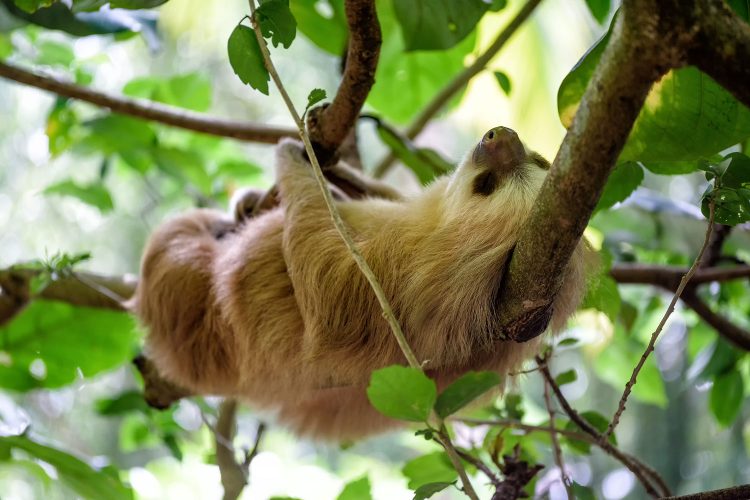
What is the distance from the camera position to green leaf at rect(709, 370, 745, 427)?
3.38 metres

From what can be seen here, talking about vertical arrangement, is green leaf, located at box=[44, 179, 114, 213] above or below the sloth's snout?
below

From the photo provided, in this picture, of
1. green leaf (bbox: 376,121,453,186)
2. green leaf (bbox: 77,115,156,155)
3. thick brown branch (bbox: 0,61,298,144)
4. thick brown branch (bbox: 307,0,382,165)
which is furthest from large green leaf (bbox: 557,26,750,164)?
green leaf (bbox: 77,115,156,155)

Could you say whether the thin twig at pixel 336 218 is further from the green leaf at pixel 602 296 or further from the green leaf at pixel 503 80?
the green leaf at pixel 503 80

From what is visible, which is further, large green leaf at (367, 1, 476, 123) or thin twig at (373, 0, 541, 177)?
large green leaf at (367, 1, 476, 123)

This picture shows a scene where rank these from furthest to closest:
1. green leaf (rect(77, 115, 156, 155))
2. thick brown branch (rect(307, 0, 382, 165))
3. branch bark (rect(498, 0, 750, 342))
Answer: green leaf (rect(77, 115, 156, 155))
thick brown branch (rect(307, 0, 382, 165))
branch bark (rect(498, 0, 750, 342))

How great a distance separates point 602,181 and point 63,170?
7972 mm

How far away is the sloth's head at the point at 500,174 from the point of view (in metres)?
2.38

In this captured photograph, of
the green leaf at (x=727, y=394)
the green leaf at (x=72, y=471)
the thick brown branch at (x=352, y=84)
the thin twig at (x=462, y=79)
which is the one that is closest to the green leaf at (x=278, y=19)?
the thick brown branch at (x=352, y=84)

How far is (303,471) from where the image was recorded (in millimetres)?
5047

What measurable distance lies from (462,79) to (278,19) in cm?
188

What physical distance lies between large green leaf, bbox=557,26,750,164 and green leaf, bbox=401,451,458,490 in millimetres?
1210

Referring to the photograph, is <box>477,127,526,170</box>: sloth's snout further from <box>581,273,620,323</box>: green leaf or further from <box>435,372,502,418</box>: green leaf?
<box>435,372,502,418</box>: green leaf

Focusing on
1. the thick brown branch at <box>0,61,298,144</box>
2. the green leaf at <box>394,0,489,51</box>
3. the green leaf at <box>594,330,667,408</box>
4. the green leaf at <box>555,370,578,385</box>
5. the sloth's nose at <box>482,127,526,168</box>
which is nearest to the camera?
the sloth's nose at <box>482,127,526,168</box>

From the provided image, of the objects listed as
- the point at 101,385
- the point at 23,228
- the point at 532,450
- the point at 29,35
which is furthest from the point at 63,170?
the point at 532,450
